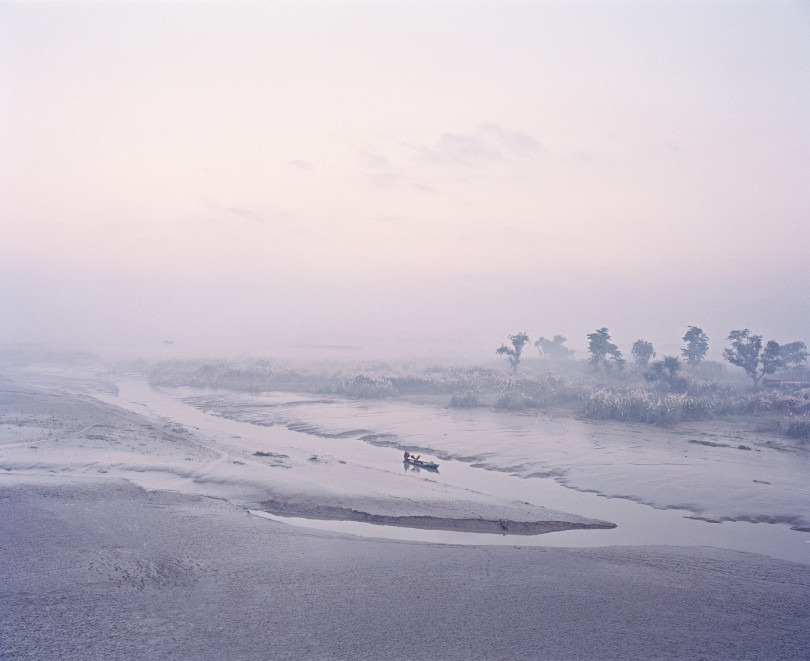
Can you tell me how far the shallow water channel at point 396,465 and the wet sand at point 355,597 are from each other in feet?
4.13

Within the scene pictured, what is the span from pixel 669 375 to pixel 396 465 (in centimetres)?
2390

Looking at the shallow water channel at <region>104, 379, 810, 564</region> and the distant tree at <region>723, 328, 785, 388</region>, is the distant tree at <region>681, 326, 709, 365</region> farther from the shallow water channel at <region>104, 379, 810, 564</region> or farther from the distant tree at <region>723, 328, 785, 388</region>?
the shallow water channel at <region>104, 379, 810, 564</region>

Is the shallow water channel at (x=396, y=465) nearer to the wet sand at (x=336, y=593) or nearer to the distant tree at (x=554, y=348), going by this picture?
the wet sand at (x=336, y=593)

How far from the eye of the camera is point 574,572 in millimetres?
8414

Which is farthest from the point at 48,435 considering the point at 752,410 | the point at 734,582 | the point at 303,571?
the point at 752,410

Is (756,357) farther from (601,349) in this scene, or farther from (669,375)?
(601,349)

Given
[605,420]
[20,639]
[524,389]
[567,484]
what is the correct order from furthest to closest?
[524,389], [605,420], [567,484], [20,639]

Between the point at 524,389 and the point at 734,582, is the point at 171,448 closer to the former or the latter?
the point at 734,582

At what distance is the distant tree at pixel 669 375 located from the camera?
108 feet

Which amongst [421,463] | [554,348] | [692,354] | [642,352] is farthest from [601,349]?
[554,348]

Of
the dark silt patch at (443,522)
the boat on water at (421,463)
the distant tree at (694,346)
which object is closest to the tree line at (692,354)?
the distant tree at (694,346)

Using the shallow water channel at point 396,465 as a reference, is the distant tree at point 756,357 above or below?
above

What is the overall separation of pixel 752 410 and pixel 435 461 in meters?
16.9

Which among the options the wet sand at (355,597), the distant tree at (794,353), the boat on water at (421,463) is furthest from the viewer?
the distant tree at (794,353)
